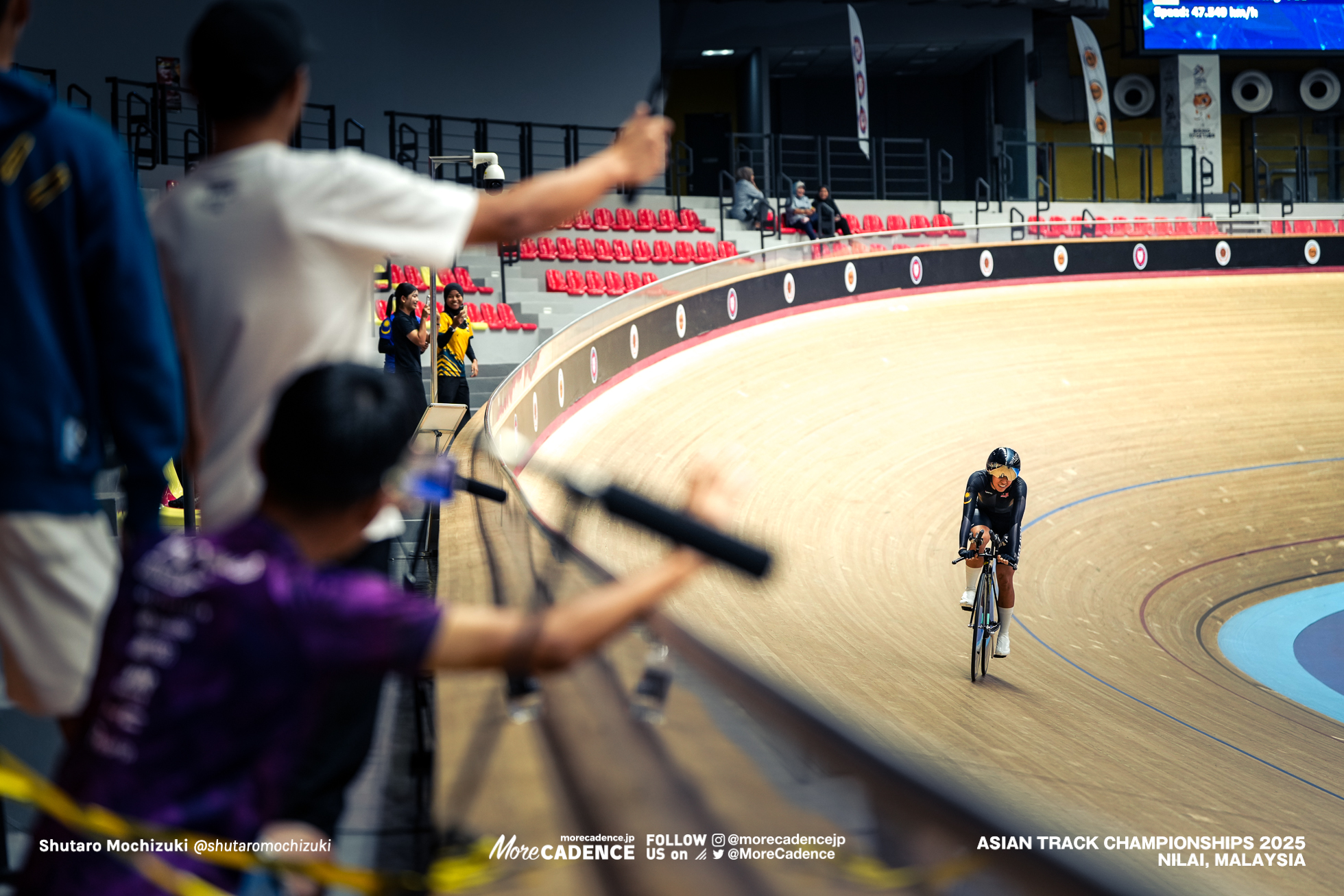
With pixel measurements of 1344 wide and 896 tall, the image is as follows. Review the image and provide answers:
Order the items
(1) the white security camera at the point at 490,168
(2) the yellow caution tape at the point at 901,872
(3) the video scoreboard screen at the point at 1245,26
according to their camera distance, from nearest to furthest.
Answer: (2) the yellow caution tape at the point at 901,872 < (1) the white security camera at the point at 490,168 < (3) the video scoreboard screen at the point at 1245,26

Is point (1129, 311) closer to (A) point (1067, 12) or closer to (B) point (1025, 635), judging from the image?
(B) point (1025, 635)

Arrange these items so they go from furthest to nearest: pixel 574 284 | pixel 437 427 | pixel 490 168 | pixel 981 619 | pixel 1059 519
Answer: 1. pixel 574 284
2. pixel 1059 519
3. pixel 490 168
4. pixel 981 619
5. pixel 437 427

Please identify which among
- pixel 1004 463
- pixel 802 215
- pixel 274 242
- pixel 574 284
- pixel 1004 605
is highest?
pixel 802 215

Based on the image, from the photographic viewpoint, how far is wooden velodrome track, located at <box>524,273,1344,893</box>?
204 inches

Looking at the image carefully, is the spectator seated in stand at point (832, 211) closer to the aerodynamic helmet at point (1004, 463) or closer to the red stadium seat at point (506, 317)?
the red stadium seat at point (506, 317)

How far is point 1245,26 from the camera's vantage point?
2134 cm

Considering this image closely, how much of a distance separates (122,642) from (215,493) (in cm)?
41

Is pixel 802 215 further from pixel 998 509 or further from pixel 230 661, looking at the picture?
pixel 230 661

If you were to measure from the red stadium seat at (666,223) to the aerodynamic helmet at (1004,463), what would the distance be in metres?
11.3

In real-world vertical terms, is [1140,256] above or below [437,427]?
above

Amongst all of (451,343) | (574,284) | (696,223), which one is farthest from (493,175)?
(696,223)

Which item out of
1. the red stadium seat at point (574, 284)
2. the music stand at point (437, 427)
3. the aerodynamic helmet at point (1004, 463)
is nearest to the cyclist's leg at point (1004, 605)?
the aerodynamic helmet at point (1004, 463)

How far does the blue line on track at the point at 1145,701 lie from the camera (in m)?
5.55

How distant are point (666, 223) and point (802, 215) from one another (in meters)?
2.07
